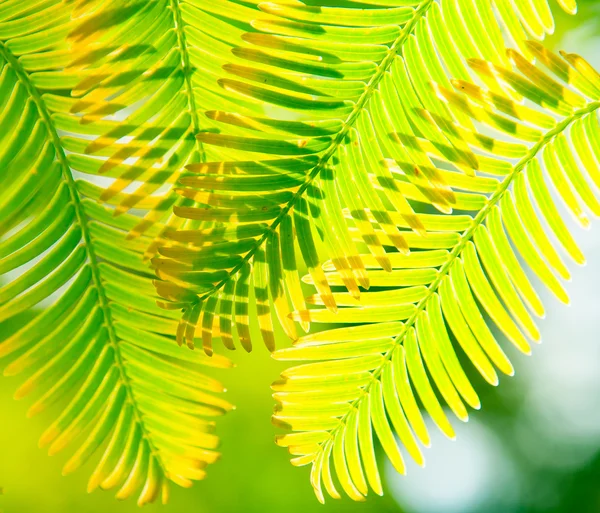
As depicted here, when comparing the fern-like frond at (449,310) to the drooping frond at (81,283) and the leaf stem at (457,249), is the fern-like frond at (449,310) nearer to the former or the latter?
the leaf stem at (457,249)

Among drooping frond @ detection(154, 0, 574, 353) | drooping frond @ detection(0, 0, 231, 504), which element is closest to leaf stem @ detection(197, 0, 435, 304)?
drooping frond @ detection(154, 0, 574, 353)

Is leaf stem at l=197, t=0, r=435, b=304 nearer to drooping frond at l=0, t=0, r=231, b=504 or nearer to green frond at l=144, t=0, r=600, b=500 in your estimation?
green frond at l=144, t=0, r=600, b=500

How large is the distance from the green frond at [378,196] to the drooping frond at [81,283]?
8 cm

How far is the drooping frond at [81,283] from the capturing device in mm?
596

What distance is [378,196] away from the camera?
59cm

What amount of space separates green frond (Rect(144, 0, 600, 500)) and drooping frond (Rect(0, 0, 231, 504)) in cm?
8

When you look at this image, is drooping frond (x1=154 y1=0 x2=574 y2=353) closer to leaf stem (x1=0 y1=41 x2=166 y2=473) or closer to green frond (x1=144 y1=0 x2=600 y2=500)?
green frond (x1=144 y1=0 x2=600 y2=500)

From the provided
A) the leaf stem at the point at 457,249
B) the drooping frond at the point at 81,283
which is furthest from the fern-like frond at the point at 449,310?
the drooping frond at the point at 81,283

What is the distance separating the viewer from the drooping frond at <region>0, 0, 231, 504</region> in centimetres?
60

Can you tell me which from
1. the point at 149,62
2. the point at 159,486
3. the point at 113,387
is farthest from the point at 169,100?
the point at 159,486

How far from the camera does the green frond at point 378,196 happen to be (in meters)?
0.55

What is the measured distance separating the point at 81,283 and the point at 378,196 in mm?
348

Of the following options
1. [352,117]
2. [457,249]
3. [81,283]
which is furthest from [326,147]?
[81,283]

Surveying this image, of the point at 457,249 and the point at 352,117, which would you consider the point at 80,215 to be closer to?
the point at 352,117
